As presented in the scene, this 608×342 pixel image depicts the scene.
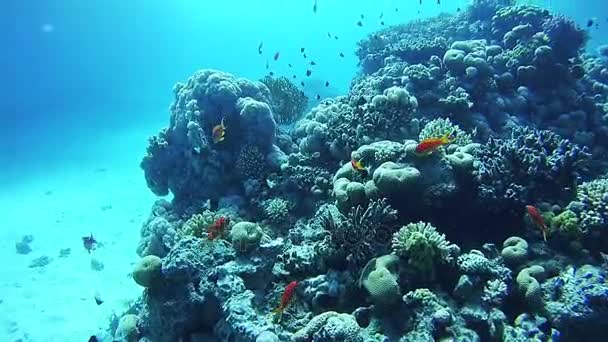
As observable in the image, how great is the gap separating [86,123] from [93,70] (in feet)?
79.8

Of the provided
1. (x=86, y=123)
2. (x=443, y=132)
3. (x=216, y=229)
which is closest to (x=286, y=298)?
(x=216, y=229)

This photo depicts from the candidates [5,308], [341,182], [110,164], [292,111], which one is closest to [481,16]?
[292,111]

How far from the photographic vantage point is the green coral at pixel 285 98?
1312 cm

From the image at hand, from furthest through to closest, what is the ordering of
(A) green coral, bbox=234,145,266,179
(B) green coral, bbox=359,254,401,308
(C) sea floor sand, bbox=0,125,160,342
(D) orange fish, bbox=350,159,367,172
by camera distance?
1. (C) sea floor sand, bbox=0,125,160,342
2. (A) green coral, bbox=234,145,266,179
3. (D) orange fish, bbox=350,159,367,172
4. (B) green coral, bbox=359,254,401,308

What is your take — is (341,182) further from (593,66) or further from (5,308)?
(5,308)

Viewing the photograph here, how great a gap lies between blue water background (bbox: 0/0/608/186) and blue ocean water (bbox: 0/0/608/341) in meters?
0.18

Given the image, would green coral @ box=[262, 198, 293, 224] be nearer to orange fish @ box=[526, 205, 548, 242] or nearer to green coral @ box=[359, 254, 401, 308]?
green coral @ box=[359, 254, 401, 308]

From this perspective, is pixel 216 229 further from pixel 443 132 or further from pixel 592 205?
pixel 592 205

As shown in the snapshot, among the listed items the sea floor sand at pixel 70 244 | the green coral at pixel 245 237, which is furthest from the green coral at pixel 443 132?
the sea floor sand at pixel 70 244

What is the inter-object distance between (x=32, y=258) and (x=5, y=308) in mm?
3802

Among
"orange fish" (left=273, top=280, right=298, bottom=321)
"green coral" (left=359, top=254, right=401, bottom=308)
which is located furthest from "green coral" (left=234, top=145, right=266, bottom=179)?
"green coral" (left=359, top=254, right=401, bottom=308)

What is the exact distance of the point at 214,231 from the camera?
6.46 metres

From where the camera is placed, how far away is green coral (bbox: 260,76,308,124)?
13125mm

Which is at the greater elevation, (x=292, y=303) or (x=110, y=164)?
(x=110, y=164)
